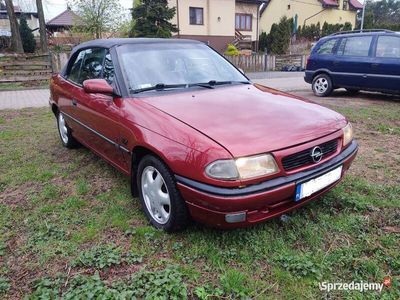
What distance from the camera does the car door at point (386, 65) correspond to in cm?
802

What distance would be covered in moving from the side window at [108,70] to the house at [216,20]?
81.4 feet

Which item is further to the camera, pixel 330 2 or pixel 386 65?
pixel 330 2

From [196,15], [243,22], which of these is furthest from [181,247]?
[243,22]

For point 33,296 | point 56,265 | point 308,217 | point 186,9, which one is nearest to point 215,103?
point 308,217

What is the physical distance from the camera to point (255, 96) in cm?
333

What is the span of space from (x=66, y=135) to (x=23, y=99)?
21.0 feet

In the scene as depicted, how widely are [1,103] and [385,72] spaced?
10180 mm

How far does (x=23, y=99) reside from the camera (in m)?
10.5

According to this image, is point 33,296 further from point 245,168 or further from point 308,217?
point 308,217

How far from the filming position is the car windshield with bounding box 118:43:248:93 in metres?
3.33

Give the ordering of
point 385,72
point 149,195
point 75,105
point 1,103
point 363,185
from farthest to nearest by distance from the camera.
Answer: point 1,103 → point 385,72 → point 75,105 → point 363,185 → point 149,195

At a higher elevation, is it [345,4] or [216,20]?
[345,4]

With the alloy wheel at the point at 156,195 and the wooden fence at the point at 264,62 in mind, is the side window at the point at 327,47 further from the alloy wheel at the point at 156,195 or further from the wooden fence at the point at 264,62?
the wooden fence at the point at 264,62

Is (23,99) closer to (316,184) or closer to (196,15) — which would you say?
(316,184)
